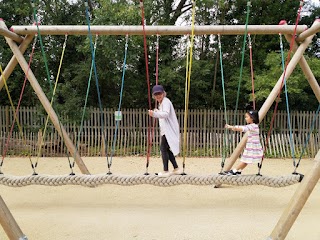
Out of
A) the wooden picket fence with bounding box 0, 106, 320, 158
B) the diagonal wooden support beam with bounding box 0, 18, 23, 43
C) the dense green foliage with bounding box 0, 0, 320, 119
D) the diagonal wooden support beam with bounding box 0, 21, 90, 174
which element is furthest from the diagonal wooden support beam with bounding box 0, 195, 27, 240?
the dense green foliage with bounding box 0, 0, 320, 119

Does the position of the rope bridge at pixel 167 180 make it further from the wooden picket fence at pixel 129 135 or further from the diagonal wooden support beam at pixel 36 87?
the wooden picket fence at pixel 129 135

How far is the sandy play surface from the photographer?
3.30m

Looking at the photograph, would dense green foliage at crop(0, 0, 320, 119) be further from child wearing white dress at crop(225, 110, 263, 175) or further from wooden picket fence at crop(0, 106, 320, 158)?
child wearing white dress at crop(225, 110, 263, 175)

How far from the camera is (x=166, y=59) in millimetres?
11797

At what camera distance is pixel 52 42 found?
11.4 m

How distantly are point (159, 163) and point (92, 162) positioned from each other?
176 centimetres

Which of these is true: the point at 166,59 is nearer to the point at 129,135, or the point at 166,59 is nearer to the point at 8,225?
the point at 129,135

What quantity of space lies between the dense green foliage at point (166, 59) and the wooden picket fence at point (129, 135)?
2.91 ft

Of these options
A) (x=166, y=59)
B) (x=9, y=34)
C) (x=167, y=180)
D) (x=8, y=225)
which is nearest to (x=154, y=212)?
(x=167, y=180)

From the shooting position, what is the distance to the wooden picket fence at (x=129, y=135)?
930 centimetres

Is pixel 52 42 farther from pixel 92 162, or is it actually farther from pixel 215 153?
pixel 215 153

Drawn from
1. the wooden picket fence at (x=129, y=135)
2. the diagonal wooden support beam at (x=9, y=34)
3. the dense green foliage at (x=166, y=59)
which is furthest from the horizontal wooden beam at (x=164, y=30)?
the dense green foliage at (x=166, y=59)

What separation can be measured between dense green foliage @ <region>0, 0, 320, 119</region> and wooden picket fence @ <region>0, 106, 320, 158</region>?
887mm

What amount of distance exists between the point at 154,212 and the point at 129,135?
5.89m
